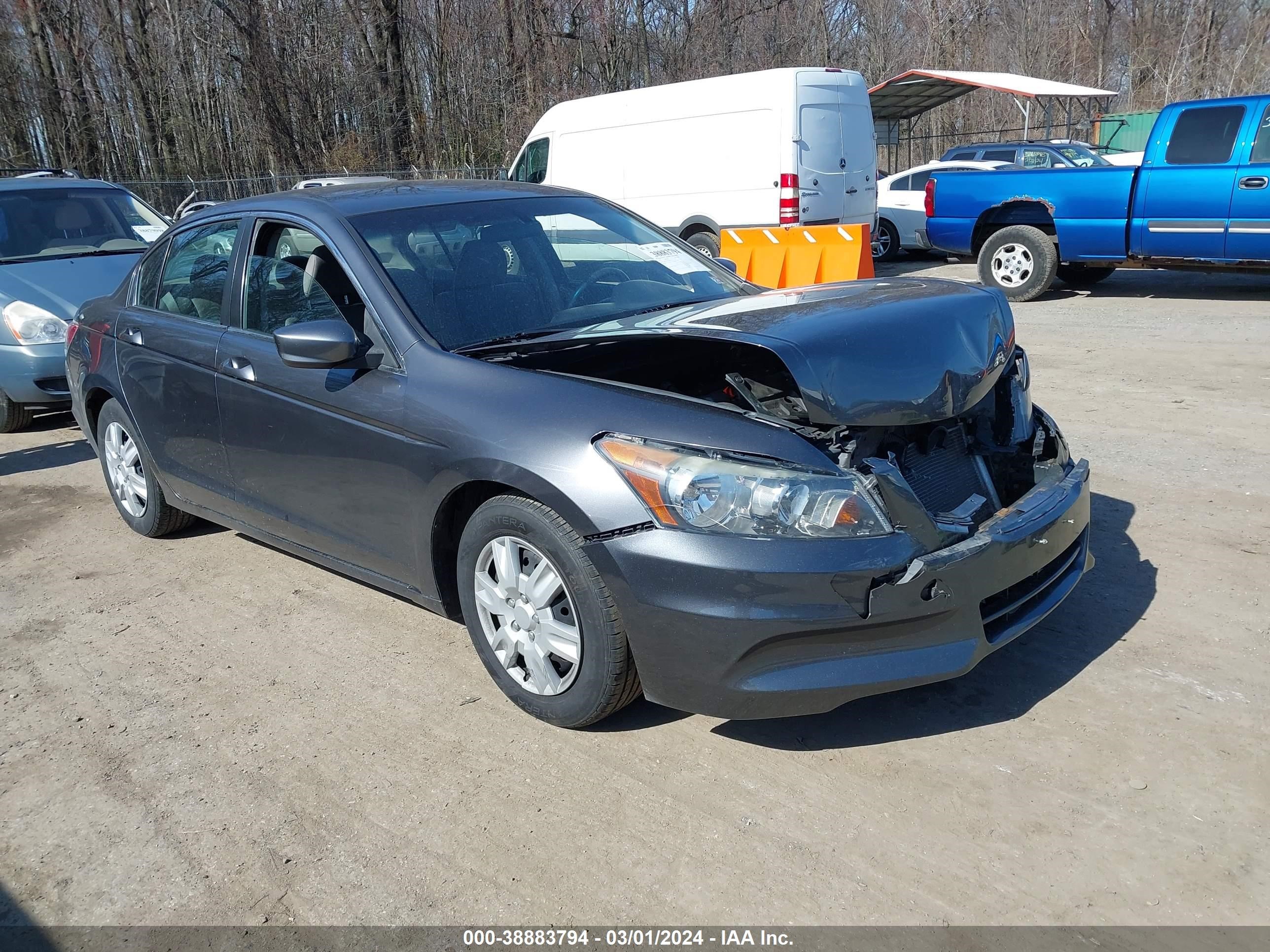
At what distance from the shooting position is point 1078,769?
2.97 metres

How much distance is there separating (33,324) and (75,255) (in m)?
1.13

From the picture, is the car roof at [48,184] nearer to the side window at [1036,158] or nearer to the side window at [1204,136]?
the side window at [1204,136]

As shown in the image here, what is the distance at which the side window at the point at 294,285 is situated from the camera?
156 inches

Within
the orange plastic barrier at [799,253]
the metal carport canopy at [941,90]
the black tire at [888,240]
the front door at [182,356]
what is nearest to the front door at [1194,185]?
the orange plastic barrier at [799,253]

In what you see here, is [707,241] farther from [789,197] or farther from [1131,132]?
[1131,132]

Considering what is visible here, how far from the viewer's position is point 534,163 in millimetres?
15750

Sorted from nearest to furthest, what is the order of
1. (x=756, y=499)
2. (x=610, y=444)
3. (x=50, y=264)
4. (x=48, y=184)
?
(x=756, y=499) < (x=610, y=444) < (x=50, y=264) < (x=48, y=184)

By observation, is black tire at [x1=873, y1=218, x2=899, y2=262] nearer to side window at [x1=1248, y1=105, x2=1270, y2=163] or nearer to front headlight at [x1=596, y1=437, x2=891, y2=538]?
side window at [x1=1248, y1=105, x2=1270, y2=163]

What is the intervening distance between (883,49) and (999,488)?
1502 inches

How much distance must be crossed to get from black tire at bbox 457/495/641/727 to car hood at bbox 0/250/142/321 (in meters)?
5.66

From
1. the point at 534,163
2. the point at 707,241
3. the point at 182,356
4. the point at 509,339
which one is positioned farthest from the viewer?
the point at 534,163

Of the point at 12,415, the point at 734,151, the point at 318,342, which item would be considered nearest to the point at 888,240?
the point at 734,151

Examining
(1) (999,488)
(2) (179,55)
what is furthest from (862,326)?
(2) (179,55)

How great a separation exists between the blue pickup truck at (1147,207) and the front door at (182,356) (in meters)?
9.52
